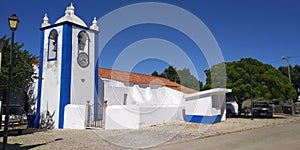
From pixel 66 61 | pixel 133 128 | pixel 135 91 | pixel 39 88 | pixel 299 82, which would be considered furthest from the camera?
pixel 299 82

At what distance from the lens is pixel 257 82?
76.0 ft

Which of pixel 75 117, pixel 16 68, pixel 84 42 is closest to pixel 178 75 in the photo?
pixel 84 42

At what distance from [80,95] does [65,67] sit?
2.07 meters

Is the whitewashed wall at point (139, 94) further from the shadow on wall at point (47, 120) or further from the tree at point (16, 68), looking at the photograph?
the tree at point (16, 68)

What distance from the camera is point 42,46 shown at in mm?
17922

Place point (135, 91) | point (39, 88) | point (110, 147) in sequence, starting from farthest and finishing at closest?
point (135, 91) < point (39, 88) < point (110, 147)

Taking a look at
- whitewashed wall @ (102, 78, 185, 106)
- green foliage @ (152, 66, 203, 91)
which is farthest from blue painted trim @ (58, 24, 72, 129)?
green foliage @ (152, 66, 203, 91)

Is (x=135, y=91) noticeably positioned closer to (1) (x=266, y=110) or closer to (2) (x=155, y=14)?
(2) (x=155, y=14)

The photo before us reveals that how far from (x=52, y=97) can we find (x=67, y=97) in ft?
3.83

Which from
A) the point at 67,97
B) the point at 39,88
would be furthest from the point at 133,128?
the point at 39,88

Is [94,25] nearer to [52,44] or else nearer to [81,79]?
[52,44]

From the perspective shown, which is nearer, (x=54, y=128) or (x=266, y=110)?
(x=54, y=128)

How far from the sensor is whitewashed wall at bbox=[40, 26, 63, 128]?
646 inches

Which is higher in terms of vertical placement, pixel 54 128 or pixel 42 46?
pixel 42 46
